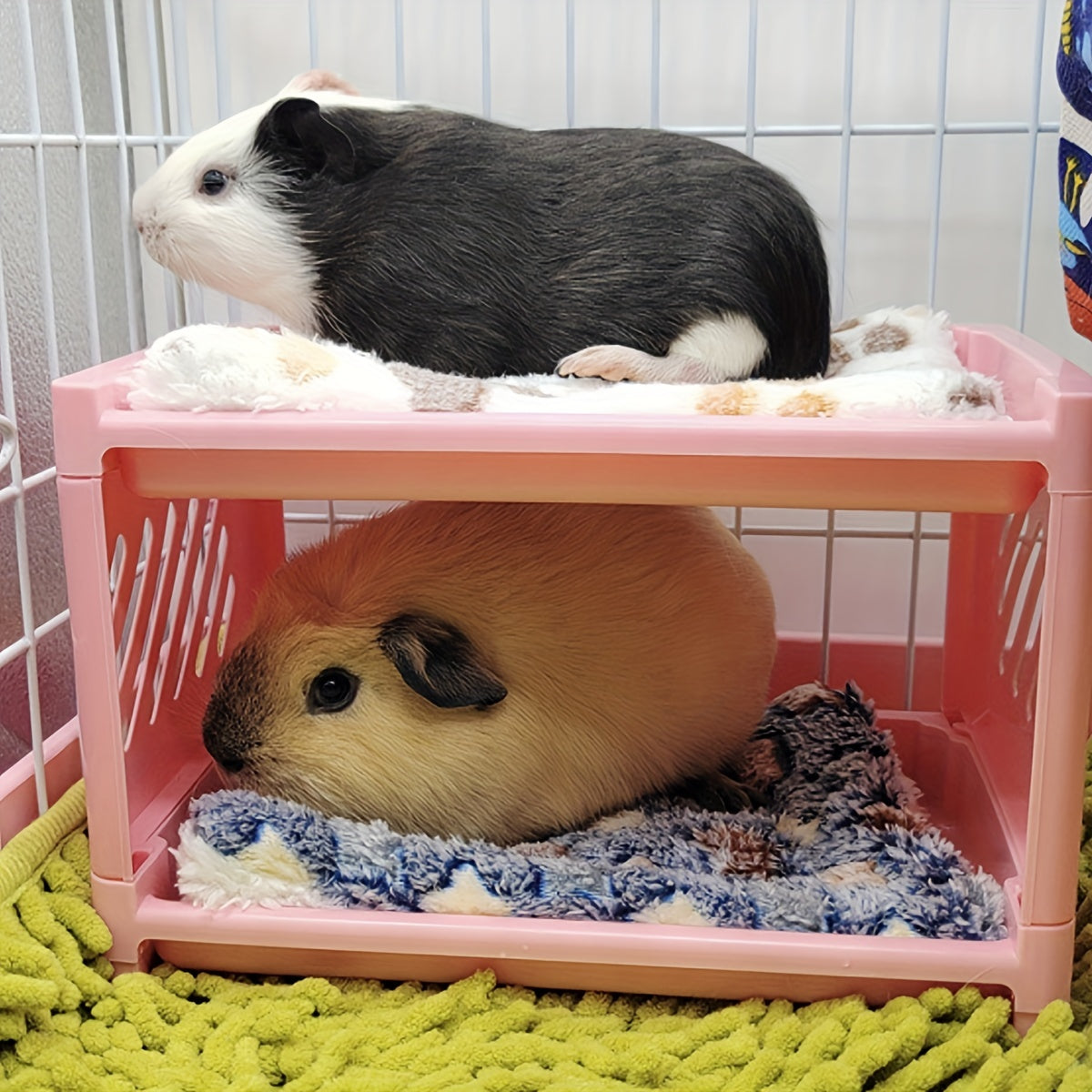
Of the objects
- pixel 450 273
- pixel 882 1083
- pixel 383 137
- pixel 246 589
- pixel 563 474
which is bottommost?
pixel 882 1083

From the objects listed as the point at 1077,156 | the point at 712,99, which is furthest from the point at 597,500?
the point at 712,99

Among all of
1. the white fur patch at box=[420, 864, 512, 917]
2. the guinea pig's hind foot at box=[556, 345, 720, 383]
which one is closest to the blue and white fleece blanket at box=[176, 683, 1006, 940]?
the white fur patch at box=[420, 864, 512, 917]

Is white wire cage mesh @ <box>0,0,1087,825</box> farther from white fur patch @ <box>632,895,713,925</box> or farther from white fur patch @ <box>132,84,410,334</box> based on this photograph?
white fur patch @ <box>632,895,713,925</box>

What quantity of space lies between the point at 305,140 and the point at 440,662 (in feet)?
1.46

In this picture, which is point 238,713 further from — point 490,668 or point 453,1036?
point 453,1036

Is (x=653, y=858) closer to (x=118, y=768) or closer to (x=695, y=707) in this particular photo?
(x=695, y=707)

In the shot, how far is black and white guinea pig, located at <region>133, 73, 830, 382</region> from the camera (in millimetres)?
1014

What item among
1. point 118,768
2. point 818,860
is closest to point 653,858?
point 818,860

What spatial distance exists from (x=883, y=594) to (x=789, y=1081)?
2.90ft

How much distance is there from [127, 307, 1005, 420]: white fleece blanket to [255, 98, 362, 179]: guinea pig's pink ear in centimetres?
21

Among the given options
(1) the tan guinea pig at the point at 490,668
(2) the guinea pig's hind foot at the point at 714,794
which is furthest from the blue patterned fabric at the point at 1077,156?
(2) the guinea pig's hind foot at the point at 714,794

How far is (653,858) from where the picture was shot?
38.5 inches

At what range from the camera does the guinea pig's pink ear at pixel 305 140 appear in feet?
3.30

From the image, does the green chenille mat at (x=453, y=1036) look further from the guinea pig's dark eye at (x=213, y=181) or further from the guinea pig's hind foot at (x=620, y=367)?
the guinea pig's dark eye at (x=213, y=181)
